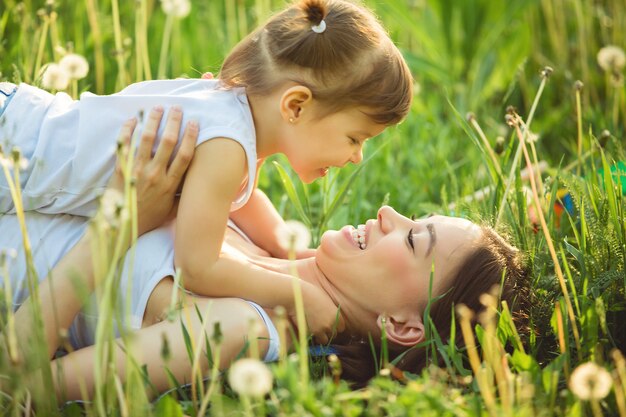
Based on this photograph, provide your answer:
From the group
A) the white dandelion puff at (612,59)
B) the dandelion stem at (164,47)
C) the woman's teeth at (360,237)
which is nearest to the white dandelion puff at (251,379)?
the woman's teeth at (360,237)

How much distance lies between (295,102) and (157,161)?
0.31 metres

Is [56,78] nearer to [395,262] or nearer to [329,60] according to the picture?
[329,60]

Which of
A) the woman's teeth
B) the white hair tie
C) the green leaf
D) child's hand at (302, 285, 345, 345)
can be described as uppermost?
the white hair tie

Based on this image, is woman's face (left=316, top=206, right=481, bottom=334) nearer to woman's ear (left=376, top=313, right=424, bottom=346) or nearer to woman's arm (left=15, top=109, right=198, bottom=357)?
woman's ear (left=376, top=313, right=424, bottom=346)

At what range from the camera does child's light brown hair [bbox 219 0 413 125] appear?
183 cm

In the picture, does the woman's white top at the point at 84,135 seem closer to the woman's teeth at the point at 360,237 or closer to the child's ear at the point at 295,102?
the child's ear at the point at 295,102

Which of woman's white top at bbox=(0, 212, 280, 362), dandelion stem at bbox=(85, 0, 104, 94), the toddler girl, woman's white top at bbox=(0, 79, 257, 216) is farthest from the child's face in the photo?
dandelion stem at bbox=(85, 0, 104, 94)

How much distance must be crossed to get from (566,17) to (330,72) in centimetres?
248

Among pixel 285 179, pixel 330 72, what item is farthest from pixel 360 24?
pixel 285 179

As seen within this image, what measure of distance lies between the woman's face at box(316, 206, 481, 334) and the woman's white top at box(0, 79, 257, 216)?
0.27 meters

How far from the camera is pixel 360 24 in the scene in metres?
1.87

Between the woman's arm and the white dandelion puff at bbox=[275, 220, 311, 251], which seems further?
the woman's arm

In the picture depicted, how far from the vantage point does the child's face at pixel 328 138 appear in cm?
188

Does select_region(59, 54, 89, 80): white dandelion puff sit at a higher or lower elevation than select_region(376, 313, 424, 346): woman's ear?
higher
